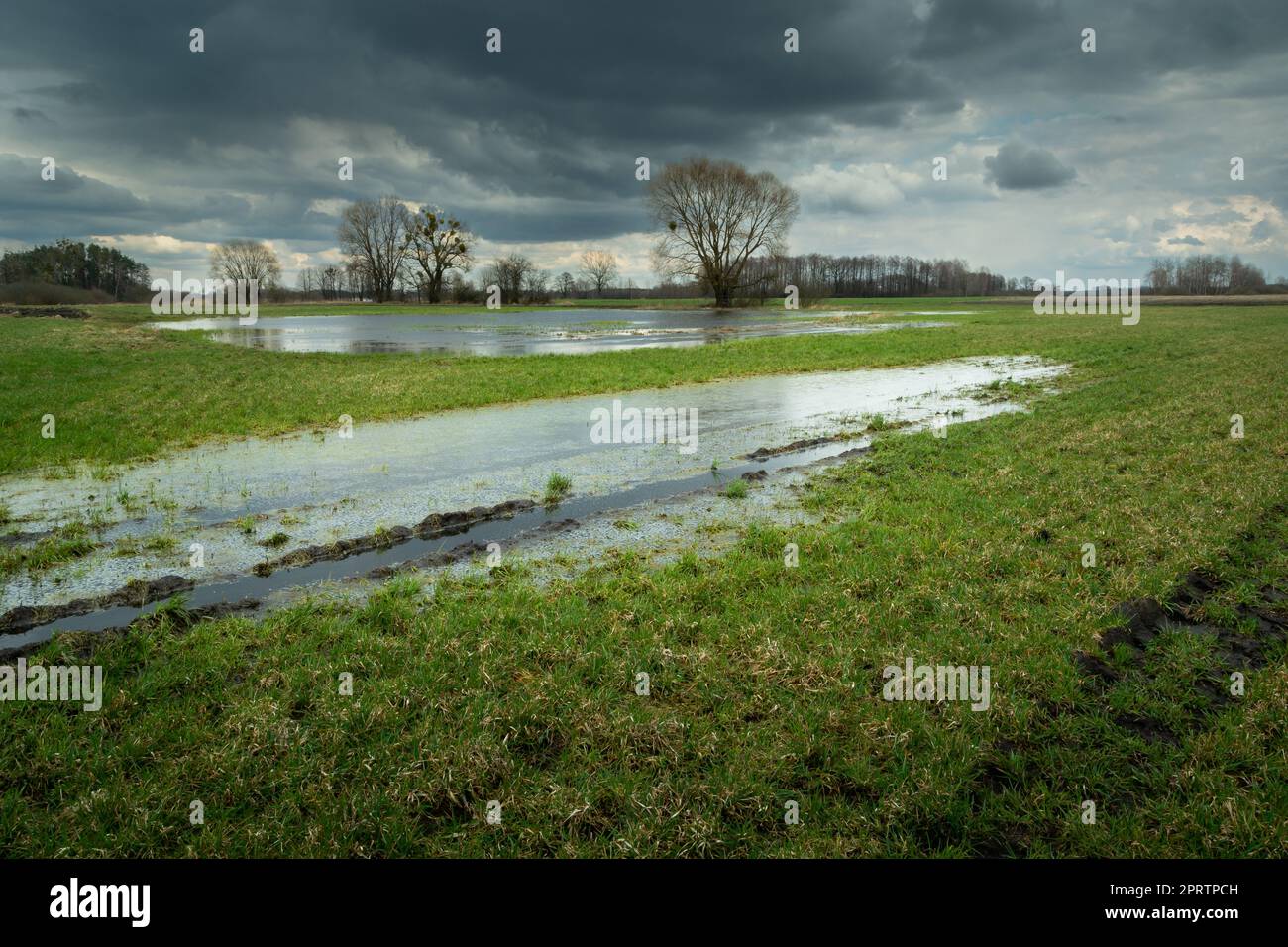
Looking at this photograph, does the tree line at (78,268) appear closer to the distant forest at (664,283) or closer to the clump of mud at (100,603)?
the distant forest at (664,283)

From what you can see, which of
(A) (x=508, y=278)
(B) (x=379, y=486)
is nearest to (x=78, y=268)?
(A) (x=508, y=278)

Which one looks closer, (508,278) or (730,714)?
(730,714)

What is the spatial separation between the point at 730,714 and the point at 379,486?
751 centimetres

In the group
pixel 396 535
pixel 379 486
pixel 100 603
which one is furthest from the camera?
pixel 379 486

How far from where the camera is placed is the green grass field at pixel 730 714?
12.0ft

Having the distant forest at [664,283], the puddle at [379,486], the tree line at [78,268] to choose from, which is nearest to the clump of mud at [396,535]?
the puddle at [379,486]

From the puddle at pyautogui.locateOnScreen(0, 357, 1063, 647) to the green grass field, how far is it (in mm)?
1578

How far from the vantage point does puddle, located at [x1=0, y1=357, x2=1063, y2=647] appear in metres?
7.28

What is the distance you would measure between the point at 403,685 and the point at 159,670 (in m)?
1.82

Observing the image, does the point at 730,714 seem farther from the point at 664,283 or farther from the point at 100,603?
the point at 664,283

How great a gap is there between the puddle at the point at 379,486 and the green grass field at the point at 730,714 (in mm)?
1578

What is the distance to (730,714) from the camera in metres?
4.62

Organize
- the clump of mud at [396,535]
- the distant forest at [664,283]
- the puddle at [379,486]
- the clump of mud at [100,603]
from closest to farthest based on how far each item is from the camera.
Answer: the clump of mud at [100,603], the puddle at [379,486], the clump of mud at [396,535], the distant forest at [664,283]
